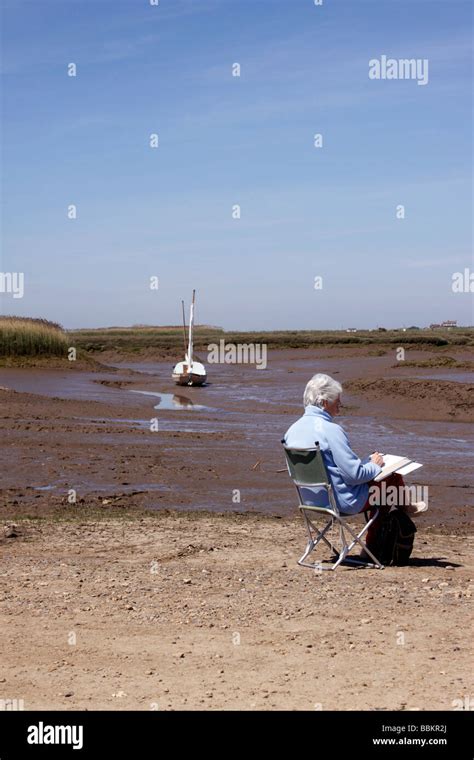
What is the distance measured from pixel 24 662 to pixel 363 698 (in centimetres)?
210

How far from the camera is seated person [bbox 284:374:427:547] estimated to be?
8320mm

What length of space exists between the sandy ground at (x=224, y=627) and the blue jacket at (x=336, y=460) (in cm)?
62

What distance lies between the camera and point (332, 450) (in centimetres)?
834

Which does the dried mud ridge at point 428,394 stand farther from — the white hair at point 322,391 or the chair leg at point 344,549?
the white hair at point 322,391

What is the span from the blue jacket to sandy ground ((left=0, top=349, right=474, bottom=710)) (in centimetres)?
62

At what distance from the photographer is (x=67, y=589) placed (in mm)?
7988

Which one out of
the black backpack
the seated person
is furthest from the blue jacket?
the black backpack

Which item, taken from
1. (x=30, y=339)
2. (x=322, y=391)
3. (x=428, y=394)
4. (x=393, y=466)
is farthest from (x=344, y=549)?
(x=30, y=339)

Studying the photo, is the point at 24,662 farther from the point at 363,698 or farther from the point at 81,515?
the point at 81,515

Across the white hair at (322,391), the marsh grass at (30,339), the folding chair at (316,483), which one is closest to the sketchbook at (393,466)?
the folding chair at (316,483)

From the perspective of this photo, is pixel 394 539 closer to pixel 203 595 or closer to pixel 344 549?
pixel 344 549

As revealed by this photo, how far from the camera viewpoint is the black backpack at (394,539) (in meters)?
8.71

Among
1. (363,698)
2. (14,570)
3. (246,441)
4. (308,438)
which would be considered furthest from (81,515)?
(246,441)
